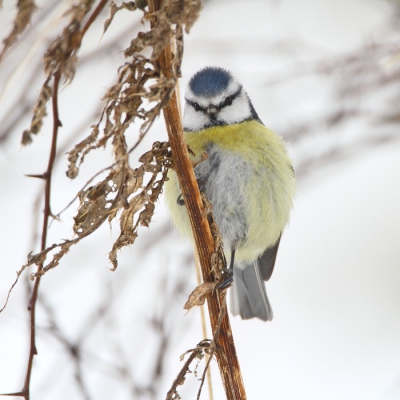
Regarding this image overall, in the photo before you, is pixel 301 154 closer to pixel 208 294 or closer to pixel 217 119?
pixel 217 119

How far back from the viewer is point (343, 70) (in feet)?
8.94

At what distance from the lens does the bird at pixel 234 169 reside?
2.07m

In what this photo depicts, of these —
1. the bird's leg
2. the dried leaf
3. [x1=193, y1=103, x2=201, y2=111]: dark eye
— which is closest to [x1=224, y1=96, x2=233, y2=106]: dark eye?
[x1=193, y1=103, x2=201, y2=111]: dark eye

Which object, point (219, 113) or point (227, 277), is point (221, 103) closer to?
point (219, 113)

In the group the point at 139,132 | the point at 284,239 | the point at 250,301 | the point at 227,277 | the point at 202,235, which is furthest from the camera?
the point at 284,239

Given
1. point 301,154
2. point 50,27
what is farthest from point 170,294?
point 50,27

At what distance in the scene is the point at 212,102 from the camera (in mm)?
2236

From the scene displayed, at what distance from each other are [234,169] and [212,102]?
350mm

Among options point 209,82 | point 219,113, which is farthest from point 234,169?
point 209,82

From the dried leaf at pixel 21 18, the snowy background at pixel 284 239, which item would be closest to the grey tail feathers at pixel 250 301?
the snowy background at pixel 284 239

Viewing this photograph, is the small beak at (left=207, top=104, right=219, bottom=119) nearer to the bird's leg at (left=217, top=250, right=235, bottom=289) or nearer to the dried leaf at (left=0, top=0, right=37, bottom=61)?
the bird's leg at (left=217, top=250, right=235, bottom=289)

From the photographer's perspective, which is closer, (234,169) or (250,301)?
(234,169)

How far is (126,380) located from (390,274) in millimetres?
2211

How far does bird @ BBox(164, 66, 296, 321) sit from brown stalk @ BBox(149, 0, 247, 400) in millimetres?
673
